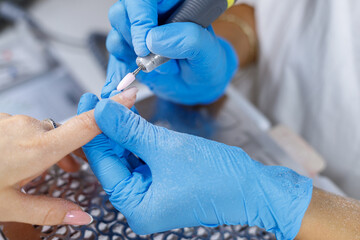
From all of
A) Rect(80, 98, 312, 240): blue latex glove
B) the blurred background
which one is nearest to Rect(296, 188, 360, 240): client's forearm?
Rect(80, 98, 312, 240): blue latex glove

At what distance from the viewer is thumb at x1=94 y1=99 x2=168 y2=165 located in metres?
0.42

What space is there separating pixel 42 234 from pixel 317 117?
0.71m

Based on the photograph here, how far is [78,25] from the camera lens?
4.25 ft

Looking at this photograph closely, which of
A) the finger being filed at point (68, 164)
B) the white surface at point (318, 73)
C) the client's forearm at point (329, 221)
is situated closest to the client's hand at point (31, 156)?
the finger being filed at point (68, 164)

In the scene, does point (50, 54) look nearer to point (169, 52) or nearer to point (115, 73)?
point (115, 73)

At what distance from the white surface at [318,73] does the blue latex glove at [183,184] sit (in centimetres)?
37

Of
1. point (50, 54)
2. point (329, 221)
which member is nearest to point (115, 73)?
point (329, 221)

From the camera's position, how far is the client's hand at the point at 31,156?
0.38 metres

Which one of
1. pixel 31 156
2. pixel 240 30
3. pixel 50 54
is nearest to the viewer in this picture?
pixel 31 156

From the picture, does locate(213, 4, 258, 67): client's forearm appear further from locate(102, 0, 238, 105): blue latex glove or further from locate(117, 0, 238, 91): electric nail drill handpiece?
locate(117, 0, 238, 91): electric nail drill handpiece

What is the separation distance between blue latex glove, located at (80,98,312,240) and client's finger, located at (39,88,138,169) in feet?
0.08

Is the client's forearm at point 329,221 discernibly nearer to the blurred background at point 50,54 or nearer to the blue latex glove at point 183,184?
the blue latex glove at point 183,184

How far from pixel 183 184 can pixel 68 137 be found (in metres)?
0.18

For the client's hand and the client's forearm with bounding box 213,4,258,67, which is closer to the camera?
the client's hand
